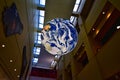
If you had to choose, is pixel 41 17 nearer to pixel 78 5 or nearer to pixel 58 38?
pixel 78 5

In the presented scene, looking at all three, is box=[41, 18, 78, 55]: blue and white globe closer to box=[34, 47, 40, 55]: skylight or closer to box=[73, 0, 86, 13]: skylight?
box=[73, 0, 86, 13]: skylight

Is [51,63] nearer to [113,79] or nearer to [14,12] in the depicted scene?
[113,79]

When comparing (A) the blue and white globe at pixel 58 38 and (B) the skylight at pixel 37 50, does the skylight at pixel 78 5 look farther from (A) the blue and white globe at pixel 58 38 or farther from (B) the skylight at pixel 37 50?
(B) the skylight at pixel 37 50

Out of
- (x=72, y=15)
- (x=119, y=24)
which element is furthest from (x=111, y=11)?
(x=72, y=15)

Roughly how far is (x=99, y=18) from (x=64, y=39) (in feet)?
10.7

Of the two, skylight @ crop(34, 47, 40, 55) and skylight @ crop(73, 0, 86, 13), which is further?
skylight @ crop(34, 47, 40, 55)

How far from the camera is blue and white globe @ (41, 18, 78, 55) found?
3859 mm

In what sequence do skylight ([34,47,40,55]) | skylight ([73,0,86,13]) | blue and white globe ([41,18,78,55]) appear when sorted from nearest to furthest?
blue and white globe ([41,18,78,55]), skylight ([73,0,86,13]), skylight ([34,47,40,55])

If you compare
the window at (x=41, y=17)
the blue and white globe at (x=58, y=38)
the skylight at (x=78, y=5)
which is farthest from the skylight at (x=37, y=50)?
A: the blue and white globe at (x=58, y=38)

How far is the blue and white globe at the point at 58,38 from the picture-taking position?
3859 mm

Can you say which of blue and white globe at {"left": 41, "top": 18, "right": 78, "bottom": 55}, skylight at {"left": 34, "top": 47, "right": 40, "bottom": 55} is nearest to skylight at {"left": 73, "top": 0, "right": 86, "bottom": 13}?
blue and white globe at {"left": 41, "top": 18, "right": 78, "bottom": 55}

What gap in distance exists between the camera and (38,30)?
11.1 m

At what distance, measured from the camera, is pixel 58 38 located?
3906 mm

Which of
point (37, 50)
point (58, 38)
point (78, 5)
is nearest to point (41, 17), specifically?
point (78, 5)
